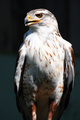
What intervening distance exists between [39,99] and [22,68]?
1.48 feet

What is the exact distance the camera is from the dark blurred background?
421 centimetres

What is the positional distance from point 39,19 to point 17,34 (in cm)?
139

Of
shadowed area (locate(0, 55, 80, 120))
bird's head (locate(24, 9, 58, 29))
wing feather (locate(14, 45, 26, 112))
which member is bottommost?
shadowed area (locate(0, 55, 80, 120))

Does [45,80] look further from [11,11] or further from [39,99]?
[11,11]

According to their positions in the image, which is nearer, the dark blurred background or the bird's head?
the bird's head

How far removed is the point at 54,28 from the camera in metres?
3.26

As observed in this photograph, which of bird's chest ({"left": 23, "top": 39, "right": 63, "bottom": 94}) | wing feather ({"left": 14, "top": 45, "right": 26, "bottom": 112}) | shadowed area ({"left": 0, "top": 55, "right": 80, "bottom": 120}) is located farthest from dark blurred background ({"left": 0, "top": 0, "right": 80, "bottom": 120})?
bird's chest ({"left": 23, "top": 39, "right": 63, "bottom": 94})

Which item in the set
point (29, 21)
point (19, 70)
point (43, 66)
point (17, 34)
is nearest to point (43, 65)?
point (43, 66)

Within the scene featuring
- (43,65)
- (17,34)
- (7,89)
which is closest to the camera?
(43,65)

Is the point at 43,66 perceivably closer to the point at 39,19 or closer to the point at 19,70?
the point at 19,70

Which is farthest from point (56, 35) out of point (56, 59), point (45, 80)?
point (45, 80)

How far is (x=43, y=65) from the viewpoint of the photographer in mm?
3125

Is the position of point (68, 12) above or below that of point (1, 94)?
above

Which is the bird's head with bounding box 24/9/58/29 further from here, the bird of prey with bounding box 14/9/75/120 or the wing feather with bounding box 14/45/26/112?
the wing feather with bounding box 14/45/26/112
